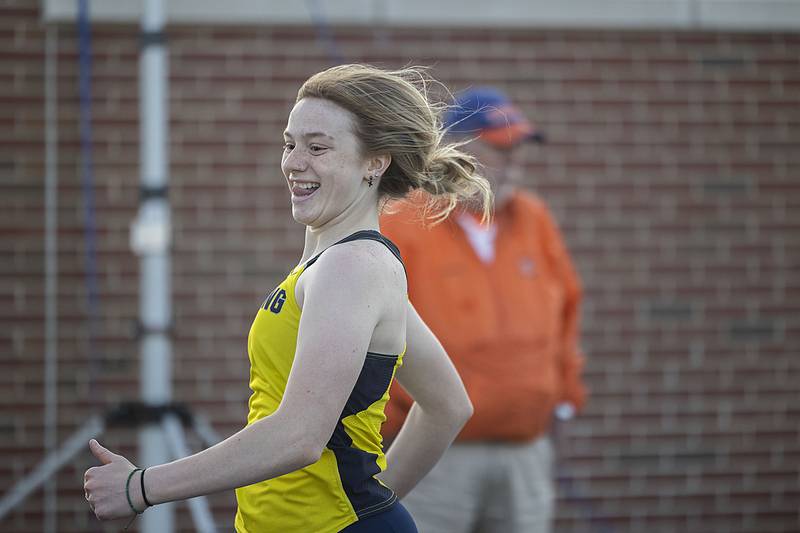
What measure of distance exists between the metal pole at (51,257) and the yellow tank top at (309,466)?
357cm

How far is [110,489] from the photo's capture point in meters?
1.84

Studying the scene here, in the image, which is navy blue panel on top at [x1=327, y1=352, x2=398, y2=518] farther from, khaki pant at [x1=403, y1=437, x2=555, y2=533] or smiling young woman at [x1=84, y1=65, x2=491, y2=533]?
khaki pant at [x1=403, y1=437, x2=555, y2=533]

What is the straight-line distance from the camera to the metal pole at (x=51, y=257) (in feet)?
17.6

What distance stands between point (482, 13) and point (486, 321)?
267 cm

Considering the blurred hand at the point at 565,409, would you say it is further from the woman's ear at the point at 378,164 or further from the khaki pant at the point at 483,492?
the woman's ear at the point at 378,164

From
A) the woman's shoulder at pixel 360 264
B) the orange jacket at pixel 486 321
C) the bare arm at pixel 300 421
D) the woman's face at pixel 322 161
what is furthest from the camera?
the orange jacket at pixel 486 321

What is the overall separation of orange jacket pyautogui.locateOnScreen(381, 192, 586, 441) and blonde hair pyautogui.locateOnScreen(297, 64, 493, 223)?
112cm

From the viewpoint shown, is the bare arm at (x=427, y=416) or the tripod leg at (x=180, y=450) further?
the tripod leg at (x=180, y=450)

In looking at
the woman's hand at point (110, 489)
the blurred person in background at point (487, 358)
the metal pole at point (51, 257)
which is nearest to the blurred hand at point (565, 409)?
the blurred person in background at point (487, 358)

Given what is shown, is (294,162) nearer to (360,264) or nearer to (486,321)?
(360,264)

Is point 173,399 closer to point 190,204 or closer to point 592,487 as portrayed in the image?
point 190,204

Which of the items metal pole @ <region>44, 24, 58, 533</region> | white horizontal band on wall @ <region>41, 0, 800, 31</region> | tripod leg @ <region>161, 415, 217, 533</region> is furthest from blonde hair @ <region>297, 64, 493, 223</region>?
metal pole @ <region>44, 24, 58, 533</region>

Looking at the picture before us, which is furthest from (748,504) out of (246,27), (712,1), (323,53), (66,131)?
(66,131)

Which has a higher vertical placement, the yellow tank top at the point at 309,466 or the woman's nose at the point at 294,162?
the woman's nose at the point at 294,162
